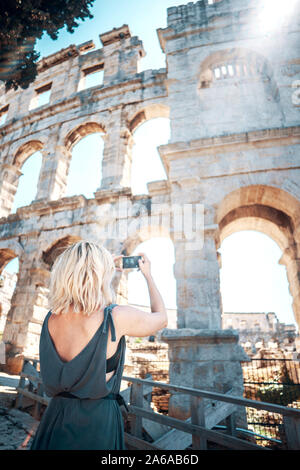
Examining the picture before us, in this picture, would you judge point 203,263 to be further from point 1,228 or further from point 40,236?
point 1,228

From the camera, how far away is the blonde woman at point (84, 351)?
3.93 ft

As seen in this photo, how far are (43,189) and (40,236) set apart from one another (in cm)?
198

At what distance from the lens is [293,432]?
200 cm

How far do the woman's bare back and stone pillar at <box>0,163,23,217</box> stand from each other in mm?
11100

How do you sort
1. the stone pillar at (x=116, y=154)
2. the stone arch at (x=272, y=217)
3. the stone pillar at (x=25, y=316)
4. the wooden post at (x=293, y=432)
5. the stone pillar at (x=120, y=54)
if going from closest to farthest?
the wooden post at (x=293, y=432)
the stone arch at (x=272, y=217)
the stone pillar at (x=25, y=316)
the stone pillar at (x=116, y=154)
the stone pillar at (x=120, y=54)

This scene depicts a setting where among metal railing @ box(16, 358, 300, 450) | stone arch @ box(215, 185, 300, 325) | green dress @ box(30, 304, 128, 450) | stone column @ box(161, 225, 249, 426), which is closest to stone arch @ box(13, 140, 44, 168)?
stone arch @ box(215, 185, 300, 325)

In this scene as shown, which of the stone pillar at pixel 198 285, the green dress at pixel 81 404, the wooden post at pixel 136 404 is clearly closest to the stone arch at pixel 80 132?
the stone pillar at pixel 198 285

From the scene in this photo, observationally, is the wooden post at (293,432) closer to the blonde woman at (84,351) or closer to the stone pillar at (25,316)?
the blonde woman at (84,351)

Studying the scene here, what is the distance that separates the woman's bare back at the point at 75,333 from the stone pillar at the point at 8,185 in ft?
36.4

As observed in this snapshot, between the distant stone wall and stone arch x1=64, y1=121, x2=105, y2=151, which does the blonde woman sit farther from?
the distant stone wall

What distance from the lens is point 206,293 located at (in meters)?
5.57

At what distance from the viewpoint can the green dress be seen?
1.17m

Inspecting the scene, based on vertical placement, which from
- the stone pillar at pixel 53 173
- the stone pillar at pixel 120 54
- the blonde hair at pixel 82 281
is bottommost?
the blonde hair at pixel 82 281

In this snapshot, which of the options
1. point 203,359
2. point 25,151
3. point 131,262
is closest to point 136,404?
point 203,359
